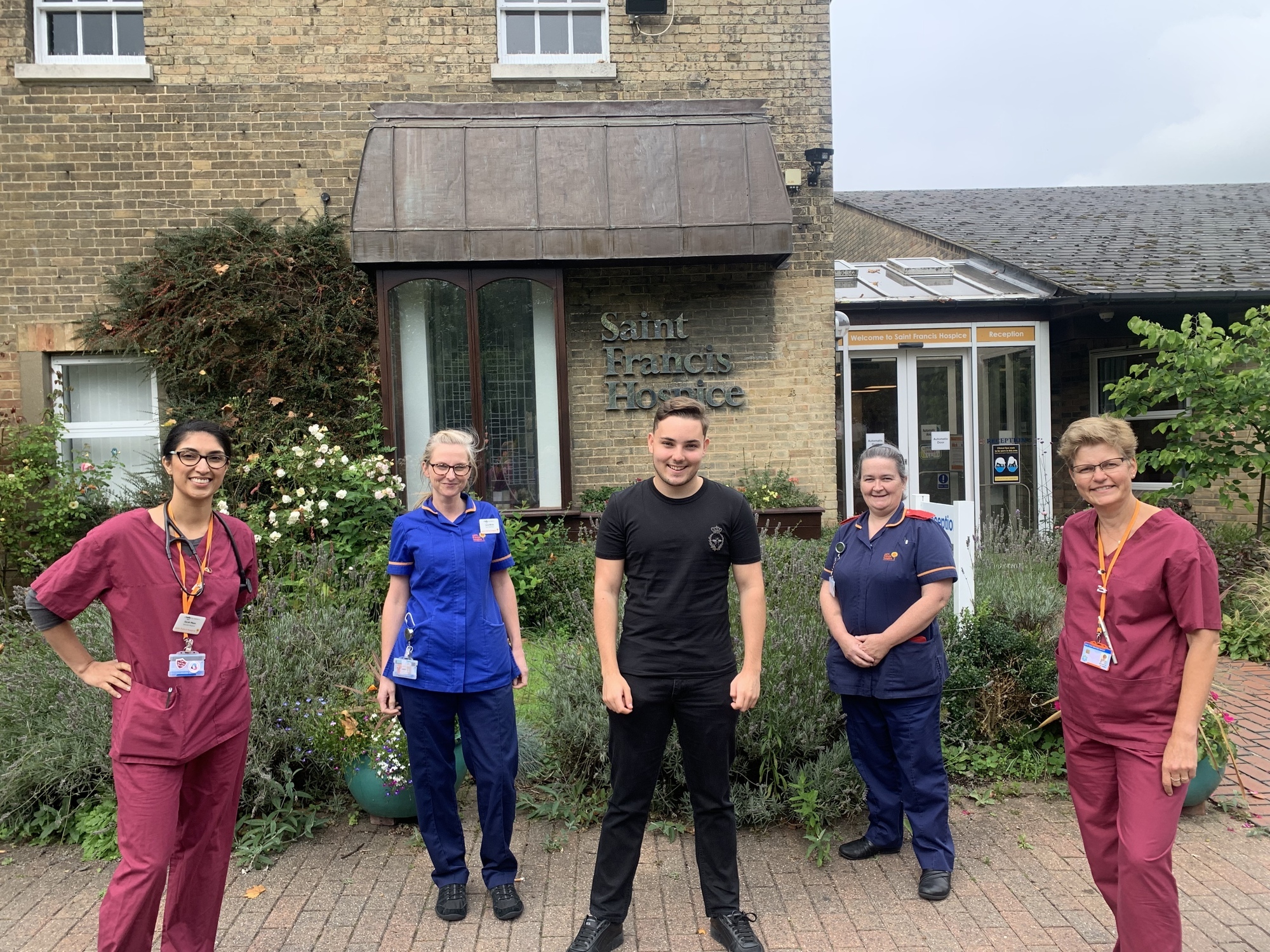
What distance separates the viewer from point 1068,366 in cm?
1208

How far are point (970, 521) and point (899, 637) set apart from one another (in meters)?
1.47

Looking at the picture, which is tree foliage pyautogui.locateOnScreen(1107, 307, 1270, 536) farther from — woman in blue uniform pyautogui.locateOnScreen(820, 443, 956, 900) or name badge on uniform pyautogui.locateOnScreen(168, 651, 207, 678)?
name badge on uniform pyautogui.locateOnScreen(168, 651, 207, 678)

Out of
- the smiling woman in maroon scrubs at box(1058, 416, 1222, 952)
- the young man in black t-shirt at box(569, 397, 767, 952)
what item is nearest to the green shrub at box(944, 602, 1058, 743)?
the smiling woman in maroon scrubs at box(1058, 416, 1222, 952)

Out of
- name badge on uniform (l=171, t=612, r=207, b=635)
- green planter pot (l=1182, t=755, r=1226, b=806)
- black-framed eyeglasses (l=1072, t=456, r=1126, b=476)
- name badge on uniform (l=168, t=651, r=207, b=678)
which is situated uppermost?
black-framed eyeglasses (l=1072, t=456, r=1126, b=476)

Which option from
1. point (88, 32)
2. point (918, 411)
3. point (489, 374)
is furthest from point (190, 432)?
point (918, 411)

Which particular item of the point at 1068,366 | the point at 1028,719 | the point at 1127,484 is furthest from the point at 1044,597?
the point at 1068,366

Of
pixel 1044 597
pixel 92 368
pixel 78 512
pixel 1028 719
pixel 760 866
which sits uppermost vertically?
pixel 92 368

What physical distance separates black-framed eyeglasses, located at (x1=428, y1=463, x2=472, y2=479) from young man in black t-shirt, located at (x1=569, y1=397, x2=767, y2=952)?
64 cm

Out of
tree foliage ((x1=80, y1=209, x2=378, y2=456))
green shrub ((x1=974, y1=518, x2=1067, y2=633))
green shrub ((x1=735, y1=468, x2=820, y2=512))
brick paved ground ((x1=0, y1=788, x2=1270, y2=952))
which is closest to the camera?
brick paved ground ((x1=0, y1=788, x2=1270, y2=952))

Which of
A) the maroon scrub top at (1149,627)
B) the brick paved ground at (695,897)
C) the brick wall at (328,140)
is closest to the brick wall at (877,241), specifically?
the brick wall at (328,140)

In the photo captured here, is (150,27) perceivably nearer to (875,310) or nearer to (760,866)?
(875,310)

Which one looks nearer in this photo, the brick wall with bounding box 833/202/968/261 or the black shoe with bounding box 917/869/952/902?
the black shoe with bounding box 917/869/952/902

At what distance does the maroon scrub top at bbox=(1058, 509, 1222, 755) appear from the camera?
260cm

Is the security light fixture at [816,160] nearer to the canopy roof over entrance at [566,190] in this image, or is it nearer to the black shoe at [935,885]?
the canopy roof over entrance at [566,190]
